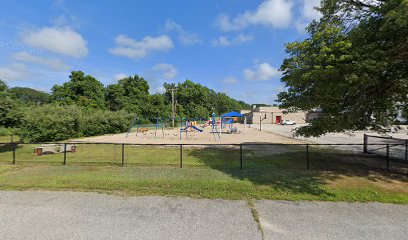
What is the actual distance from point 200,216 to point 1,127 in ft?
44.9

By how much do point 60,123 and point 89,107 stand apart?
21.3m

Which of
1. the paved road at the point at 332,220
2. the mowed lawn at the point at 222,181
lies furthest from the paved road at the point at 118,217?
the mowed lawn at the point at 222,181

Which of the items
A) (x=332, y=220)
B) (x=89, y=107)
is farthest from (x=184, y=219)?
(x=89, y=107)

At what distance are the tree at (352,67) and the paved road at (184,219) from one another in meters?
3.03

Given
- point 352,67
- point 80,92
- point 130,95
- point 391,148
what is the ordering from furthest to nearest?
point 130,95
point 80,92
point 391,148
point 352,67

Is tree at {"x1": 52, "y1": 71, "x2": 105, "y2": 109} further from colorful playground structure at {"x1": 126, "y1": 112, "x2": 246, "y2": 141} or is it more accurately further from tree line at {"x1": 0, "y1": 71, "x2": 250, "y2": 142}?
colorful playground structure at {"x1": 126, "y1": 112, "x2": 246, "y2": 141}

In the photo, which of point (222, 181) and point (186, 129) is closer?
point (222, 181)

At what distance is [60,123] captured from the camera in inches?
733

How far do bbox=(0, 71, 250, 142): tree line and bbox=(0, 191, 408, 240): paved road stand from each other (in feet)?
35.4

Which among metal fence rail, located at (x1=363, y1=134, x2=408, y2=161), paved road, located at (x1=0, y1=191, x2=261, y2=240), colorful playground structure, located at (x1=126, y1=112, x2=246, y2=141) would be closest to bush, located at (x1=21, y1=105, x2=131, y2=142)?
colorful playground structure, located at (x1=126, y1=112, x2=246, y2=141)

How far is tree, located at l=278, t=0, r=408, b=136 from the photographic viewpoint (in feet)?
16.3

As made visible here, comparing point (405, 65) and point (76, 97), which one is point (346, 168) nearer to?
point (405, 65)

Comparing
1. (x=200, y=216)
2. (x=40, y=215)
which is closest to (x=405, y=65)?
(x=200, y=216)

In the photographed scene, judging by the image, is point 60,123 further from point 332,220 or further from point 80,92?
point 80,92
